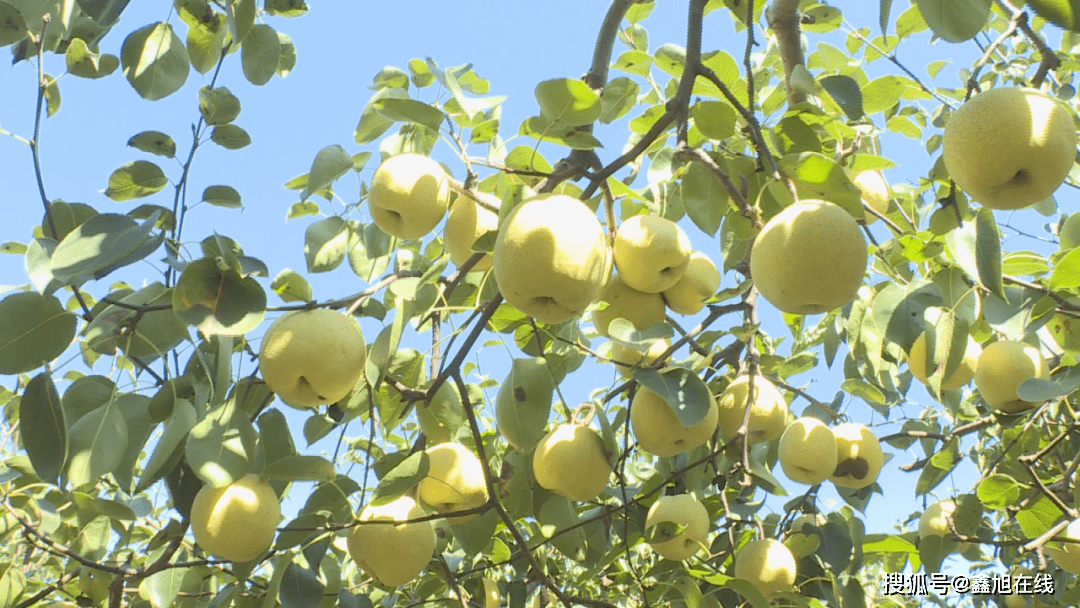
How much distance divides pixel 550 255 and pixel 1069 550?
2.47 m

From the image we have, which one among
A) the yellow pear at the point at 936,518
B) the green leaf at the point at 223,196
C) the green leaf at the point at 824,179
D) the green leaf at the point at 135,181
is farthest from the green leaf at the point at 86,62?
the yellow pear at the point at 936,518

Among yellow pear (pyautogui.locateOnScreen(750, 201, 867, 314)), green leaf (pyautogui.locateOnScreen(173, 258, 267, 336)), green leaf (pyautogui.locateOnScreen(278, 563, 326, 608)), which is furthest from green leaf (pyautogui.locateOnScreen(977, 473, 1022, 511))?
green leaf (pyautogui.locateOnScreen(173, 258, 267, 336))

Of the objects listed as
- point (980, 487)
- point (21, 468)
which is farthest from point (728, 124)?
point (21, 468)

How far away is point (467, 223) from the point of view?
2.06 m

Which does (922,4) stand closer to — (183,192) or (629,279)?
(629,279)

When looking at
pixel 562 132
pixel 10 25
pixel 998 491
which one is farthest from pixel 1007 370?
pixel 10 25

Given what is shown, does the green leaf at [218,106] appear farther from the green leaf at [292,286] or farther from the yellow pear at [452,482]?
the yellow pear at [452,482]

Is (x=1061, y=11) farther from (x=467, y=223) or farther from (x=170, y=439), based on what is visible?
(x=170, y=439)

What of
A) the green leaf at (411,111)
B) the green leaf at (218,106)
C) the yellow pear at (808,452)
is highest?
the green leaf at (411,111)

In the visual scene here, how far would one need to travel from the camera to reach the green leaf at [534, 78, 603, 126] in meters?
1.50

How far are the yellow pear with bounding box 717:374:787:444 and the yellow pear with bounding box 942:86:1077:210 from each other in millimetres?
951

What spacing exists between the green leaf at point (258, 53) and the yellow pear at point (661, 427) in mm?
1317

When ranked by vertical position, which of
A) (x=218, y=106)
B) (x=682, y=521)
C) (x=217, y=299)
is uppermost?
(x=218, y=106)

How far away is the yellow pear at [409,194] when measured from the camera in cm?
189
